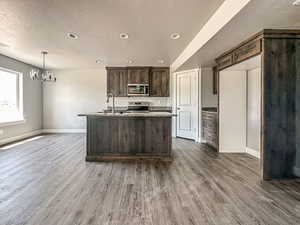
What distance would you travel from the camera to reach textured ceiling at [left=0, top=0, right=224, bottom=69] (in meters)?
2.77

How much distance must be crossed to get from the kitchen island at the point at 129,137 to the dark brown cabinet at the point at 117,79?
3130 mm

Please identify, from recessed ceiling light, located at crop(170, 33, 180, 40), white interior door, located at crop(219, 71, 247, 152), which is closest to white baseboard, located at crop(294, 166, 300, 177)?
white interior door, located at crop(219, 71, 247, 152)

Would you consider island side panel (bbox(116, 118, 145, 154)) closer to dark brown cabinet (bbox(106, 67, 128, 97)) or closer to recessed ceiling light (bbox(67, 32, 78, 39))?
recessed ceiling light (bbox(67, 32, 78, 39))

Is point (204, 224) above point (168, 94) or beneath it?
beneath

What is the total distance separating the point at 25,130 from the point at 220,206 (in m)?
6.63


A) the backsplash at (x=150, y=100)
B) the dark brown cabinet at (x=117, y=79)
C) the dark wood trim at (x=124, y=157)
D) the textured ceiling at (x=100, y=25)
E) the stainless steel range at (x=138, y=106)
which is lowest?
the dark wood trim at (x=124, y=157)

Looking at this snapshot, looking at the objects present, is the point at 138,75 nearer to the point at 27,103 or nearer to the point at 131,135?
the point at 131,135

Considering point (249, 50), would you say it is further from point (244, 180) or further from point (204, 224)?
point (204, 224)

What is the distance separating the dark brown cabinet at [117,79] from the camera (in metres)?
7.29

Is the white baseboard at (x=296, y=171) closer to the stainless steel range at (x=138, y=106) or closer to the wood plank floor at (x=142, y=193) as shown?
the wood plank floor at (x=142, y=193)

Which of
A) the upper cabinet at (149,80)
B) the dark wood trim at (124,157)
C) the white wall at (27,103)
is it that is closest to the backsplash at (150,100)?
the upper cabinet at (149,80)

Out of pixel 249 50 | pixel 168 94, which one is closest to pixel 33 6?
pixel 249 50

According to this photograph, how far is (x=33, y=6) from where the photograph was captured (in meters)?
2.80

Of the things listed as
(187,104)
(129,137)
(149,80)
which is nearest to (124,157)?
(129,137)
